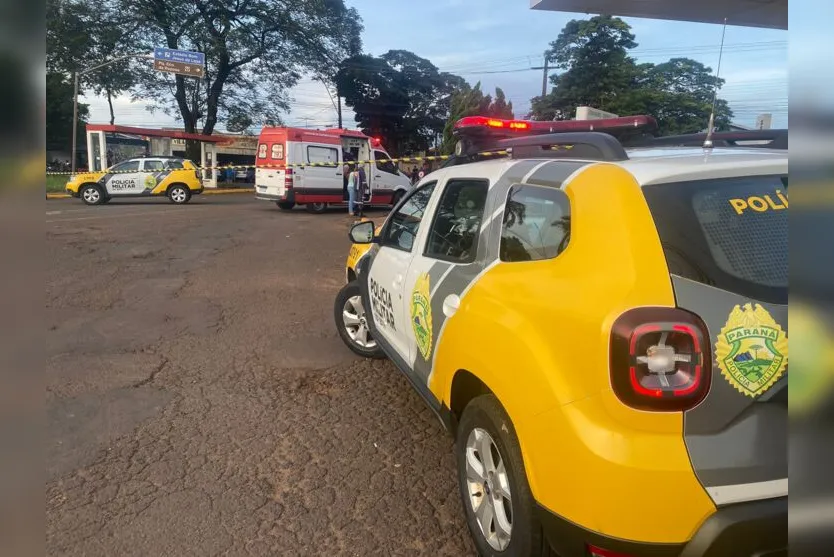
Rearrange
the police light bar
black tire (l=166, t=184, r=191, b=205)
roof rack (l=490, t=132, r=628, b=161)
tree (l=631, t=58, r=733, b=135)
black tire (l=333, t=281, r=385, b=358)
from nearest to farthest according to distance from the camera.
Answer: roof rack (l=490, t=132, r=628, b=161)
the police light bar
black tire (l=333, t=281, r=385, b=358)
tree (l=631, t=58, r=733, b=135)
black tire (l=166, t=184, r=191, b=205)

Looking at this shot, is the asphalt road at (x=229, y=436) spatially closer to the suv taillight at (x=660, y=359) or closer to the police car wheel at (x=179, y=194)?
the suv taillight at (x=660, y=359)

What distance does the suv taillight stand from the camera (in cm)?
175

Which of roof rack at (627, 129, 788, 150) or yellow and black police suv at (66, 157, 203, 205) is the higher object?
yellow and black police suv at (66, 157, 203, 205)

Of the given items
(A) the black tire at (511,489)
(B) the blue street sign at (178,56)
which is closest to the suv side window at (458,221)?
(A) the black tire at (511,489)

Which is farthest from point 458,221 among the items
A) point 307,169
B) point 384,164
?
point 384,164

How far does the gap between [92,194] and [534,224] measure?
2061cm

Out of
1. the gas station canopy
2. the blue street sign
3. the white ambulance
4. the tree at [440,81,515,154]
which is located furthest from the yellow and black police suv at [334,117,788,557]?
the tree at [440,81,515,154]

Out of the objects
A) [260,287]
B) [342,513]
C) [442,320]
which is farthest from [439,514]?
[260,287]

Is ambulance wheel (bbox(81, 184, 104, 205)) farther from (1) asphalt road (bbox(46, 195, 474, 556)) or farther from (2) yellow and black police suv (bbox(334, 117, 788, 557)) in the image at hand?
(2) yellow and black police suv (bbox(334, 117, 788, 557))

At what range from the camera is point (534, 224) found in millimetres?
2445

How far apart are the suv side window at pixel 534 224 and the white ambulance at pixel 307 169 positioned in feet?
52.7

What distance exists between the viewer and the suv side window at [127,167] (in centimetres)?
1955

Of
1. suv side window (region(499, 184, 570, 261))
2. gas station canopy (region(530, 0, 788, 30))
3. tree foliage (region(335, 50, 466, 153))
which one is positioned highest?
tree foliage (region(335, 50, 466, 153))

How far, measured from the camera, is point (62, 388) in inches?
164
